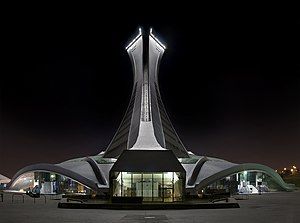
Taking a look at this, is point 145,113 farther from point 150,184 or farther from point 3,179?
point 3,179

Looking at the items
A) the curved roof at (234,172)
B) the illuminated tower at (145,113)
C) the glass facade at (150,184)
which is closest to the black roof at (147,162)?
the glass facade at (150,184)

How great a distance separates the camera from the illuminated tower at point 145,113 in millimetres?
40750

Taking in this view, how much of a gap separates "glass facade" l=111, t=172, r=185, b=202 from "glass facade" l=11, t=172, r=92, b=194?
446 inches

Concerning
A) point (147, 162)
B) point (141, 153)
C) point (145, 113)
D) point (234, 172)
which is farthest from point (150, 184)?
point (145, 113)

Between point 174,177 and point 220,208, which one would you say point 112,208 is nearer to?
point 220,208

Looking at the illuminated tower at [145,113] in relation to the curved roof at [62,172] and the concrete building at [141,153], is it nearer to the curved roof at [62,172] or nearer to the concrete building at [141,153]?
the concrete building at [141,153]

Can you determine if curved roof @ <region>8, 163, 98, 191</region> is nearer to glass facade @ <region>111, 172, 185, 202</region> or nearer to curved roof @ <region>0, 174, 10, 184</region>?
glass facade @ <region>111, 172, 185, 202</region>

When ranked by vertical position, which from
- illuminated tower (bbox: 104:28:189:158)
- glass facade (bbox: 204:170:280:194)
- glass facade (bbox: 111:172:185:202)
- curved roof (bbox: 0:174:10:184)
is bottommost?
curved roof (bbox: 0:174:10:184)

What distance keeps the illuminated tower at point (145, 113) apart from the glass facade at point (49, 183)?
4.43 meters

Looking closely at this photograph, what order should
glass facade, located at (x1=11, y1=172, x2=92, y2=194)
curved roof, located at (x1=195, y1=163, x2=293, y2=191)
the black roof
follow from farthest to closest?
glass facade, located at (x1=11, y1=172, x2=92, y2=194)
curved roof, located at (x1=195, y1=163, x2=293, y2=191)
the black roof

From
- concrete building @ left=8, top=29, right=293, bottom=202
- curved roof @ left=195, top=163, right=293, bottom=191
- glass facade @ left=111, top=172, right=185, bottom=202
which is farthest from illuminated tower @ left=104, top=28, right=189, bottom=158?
glass facade @ left=111, top=172, right=185, bottom=202

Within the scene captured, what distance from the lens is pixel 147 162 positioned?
28.9 m

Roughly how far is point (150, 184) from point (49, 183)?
59.2ft

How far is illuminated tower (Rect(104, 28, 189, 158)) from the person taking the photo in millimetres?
40750
